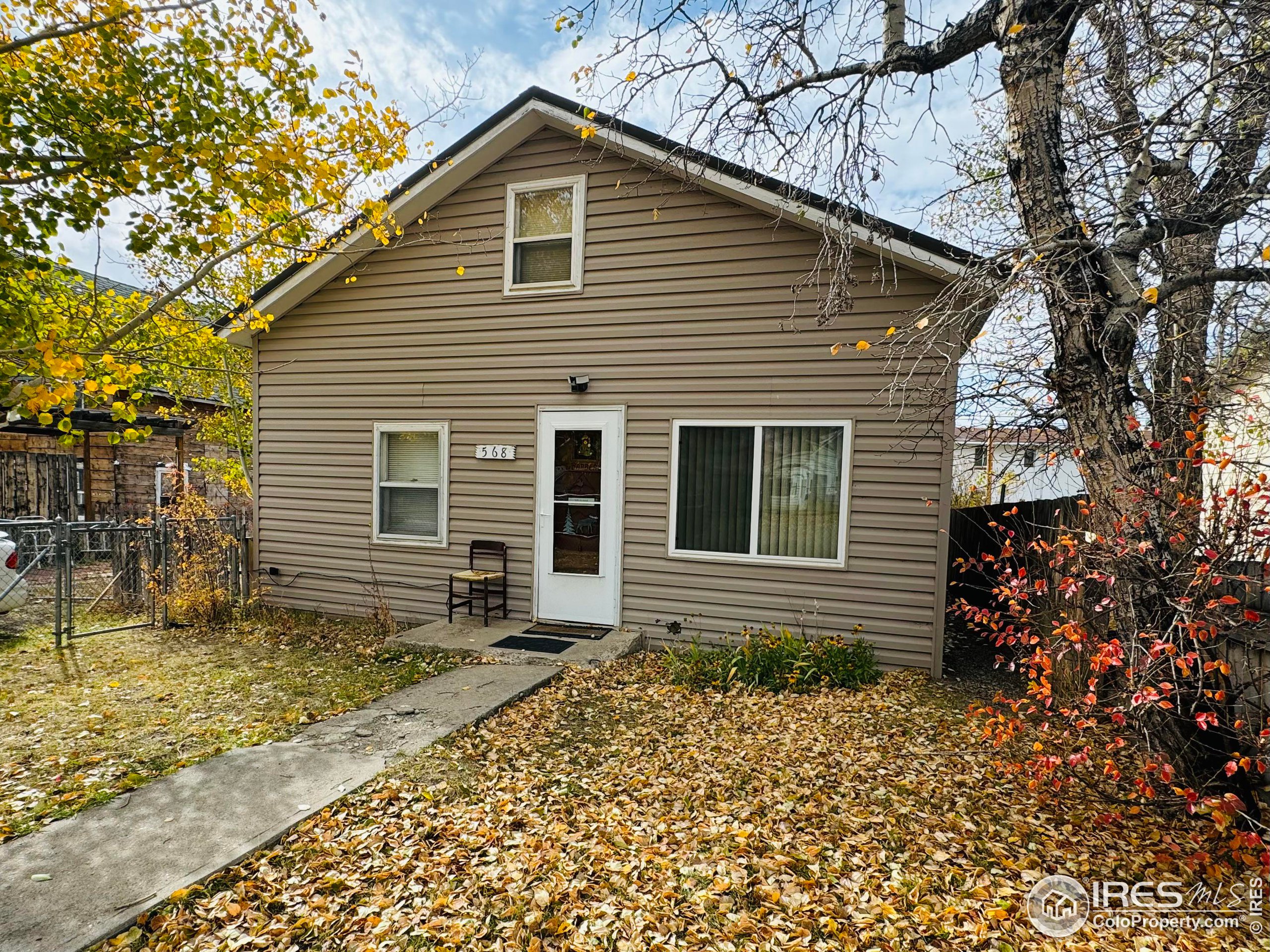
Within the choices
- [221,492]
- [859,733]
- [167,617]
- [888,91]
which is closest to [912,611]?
[859,733]

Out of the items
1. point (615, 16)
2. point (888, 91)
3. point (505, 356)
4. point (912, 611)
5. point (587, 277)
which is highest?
point (615, 16)

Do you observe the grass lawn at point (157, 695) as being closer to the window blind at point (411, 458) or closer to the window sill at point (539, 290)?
the window blind at point (411, 458)

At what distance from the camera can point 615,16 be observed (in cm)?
461

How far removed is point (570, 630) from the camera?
6.98m

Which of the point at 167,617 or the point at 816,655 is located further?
the point at 167,617

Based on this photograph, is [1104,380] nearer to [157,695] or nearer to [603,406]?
[603,406]

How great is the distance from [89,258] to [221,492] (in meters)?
14.2

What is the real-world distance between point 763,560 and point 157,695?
5.64 metres

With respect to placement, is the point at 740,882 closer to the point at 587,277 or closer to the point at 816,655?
the point at 816,655

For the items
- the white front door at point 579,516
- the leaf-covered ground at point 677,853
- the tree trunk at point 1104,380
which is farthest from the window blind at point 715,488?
the tree trunk at point 1104,380

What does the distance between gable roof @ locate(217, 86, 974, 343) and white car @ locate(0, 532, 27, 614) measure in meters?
3.46

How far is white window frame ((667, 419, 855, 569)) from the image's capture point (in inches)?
245

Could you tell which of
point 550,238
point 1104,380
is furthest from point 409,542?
point 1104,380

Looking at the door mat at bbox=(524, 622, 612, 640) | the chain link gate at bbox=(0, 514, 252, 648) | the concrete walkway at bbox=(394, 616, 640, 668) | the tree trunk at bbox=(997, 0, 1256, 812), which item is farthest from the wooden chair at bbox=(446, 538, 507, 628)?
the tree trunk at bbox=(997, 0, 1256, 812)
